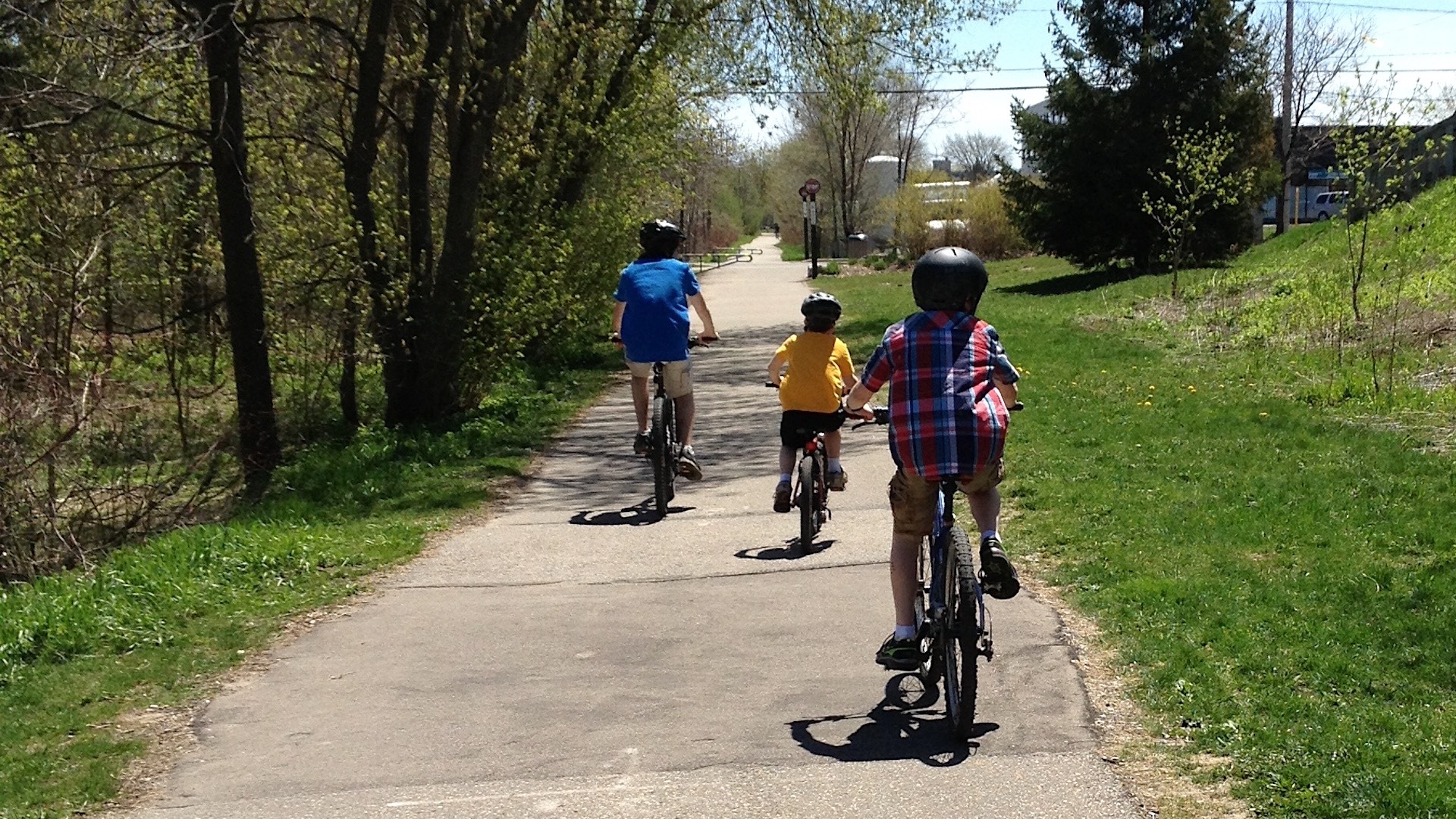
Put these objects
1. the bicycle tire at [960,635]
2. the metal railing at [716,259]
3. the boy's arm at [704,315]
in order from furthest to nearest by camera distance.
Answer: the metal railing at [716,259]
the boy's arm at [704,315]
the bicycle tire at [960,635]

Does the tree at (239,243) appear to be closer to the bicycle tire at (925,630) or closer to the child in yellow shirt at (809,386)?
the child in yellow shirt at (809,386)

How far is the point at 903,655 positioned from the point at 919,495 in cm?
61

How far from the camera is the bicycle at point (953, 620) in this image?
16.1ft

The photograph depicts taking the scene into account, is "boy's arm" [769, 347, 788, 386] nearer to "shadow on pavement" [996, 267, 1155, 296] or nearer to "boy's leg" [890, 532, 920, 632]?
"boy's leg" [890, 532, 920, 632]

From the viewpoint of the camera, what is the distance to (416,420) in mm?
14406

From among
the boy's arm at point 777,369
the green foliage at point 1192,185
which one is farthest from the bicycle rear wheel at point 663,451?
the green foliage at point 1192,185

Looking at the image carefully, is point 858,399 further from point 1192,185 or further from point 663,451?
point 1192,185

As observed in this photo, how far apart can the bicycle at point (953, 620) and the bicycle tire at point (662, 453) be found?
422cm

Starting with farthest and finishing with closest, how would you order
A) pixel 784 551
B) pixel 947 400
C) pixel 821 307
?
1. pixel 784 551
2. pixel 821 307
3. pixel 947 400

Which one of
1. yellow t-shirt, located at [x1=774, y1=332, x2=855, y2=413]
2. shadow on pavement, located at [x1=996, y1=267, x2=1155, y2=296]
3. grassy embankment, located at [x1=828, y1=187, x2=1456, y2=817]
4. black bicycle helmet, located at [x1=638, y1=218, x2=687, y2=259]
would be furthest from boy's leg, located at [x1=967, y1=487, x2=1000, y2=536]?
shadow on pavement, located at [x1=996, y1=267, x2=1155, y2=296]

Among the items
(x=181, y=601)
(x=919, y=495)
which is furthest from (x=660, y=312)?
(x=919, y=495)

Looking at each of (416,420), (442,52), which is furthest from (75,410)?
(442,52)

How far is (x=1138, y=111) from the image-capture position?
34.2m

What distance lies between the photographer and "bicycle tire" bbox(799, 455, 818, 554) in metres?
8.21
